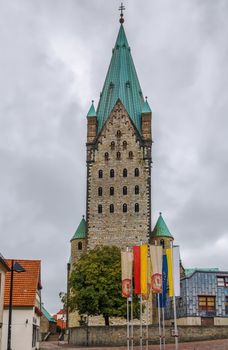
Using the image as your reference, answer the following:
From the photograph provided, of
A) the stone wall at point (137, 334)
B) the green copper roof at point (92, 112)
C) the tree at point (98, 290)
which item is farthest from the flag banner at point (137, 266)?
the green copper roof at point (92, 112)

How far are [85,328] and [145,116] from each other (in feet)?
145

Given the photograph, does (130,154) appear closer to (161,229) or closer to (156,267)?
(161,229)

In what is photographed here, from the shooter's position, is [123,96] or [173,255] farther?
[123,96]

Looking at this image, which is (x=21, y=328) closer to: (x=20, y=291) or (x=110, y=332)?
(x=20, y=291)

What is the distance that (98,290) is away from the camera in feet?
189

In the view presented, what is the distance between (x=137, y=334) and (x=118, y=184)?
36705 mm

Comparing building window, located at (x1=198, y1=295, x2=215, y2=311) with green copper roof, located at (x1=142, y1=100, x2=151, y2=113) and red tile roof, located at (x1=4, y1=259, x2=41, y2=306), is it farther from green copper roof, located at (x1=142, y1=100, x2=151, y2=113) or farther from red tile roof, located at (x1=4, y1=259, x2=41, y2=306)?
green copper roof, located at (x1=142, y1=100, x2=151, y2=113)

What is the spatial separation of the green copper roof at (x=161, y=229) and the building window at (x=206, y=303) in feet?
62.5

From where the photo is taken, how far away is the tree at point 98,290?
57.1 metres

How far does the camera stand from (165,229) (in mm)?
85438

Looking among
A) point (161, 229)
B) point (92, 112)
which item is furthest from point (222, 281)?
point (92, 112)

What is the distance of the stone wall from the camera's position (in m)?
51.2

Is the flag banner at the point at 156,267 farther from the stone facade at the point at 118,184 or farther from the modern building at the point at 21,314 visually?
the stone facade at the point at 118,184

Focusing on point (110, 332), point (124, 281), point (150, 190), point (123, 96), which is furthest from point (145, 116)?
point (124, 281)
